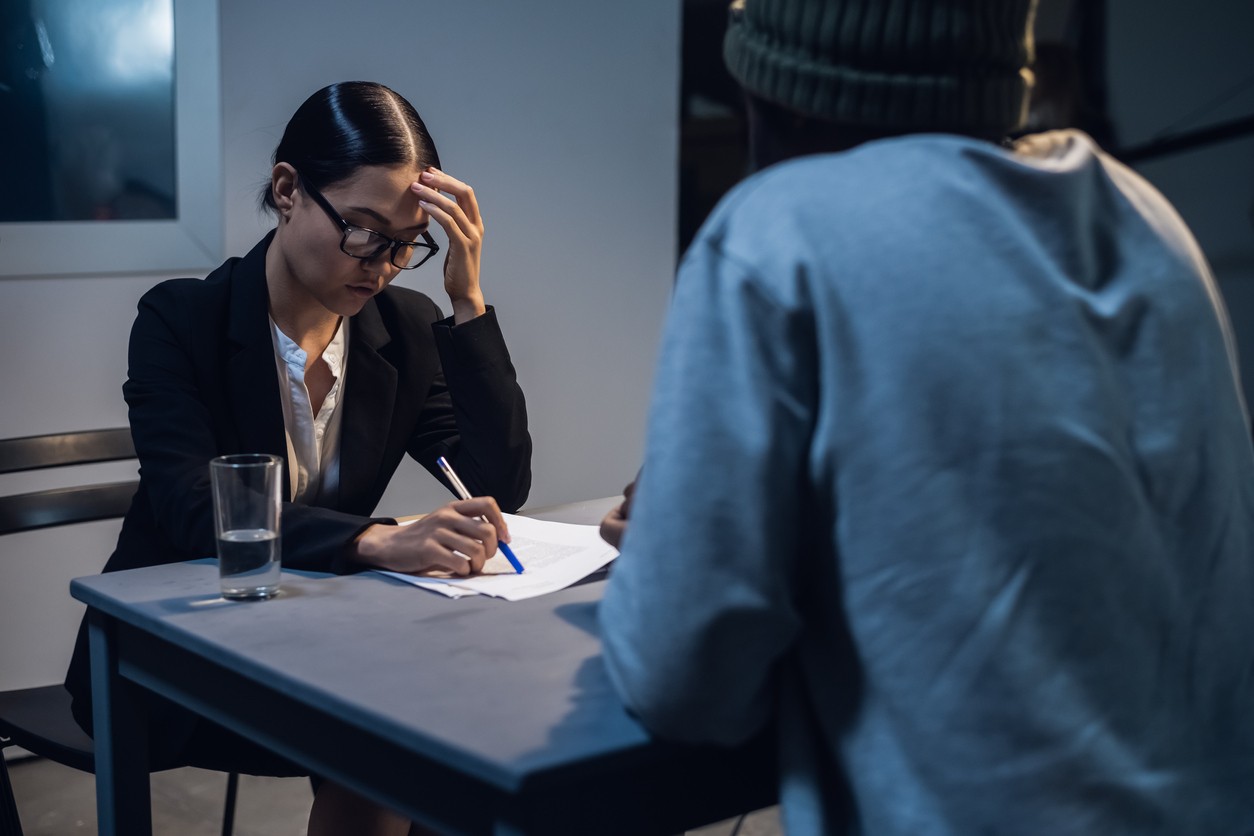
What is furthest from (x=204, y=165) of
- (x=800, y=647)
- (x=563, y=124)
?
(x=800, y=647)

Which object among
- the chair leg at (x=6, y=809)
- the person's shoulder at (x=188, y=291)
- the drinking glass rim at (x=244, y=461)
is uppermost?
the person's shoulder at (x=188, y=291)

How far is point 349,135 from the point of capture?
1679mm

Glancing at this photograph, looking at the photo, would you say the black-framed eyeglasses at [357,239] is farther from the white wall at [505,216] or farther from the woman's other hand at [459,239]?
the white wall at [505,216]

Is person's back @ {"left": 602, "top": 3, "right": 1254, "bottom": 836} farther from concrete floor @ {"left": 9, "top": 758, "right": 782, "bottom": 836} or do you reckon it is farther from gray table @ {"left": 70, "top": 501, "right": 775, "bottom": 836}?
concrete floor @ {"left": 9, "top": 758, "right": 782, "bottom": 836}

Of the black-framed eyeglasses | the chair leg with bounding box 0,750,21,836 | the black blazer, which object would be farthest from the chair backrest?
the black-framed eyeglasses

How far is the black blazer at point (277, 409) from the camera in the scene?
58.9 inches

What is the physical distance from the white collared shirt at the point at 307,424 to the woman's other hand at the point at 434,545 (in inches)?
16.7

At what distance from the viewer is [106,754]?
1.33m

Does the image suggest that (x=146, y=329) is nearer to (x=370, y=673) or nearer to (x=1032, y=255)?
(x=370, y=673)

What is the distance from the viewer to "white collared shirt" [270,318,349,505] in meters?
1.79

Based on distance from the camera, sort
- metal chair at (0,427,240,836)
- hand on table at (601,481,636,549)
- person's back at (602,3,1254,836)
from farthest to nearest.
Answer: metal chair at (0,427,240,836)
hand on table at (601,481,636,549)
person's back at (602,3,1254,836)

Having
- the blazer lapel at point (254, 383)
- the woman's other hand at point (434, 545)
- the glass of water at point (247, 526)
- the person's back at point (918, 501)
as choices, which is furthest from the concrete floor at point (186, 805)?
the person's back at point (918, 501)

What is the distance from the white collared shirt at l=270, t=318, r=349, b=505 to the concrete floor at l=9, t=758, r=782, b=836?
3.03 ft

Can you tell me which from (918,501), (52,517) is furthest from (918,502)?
(52,517)
